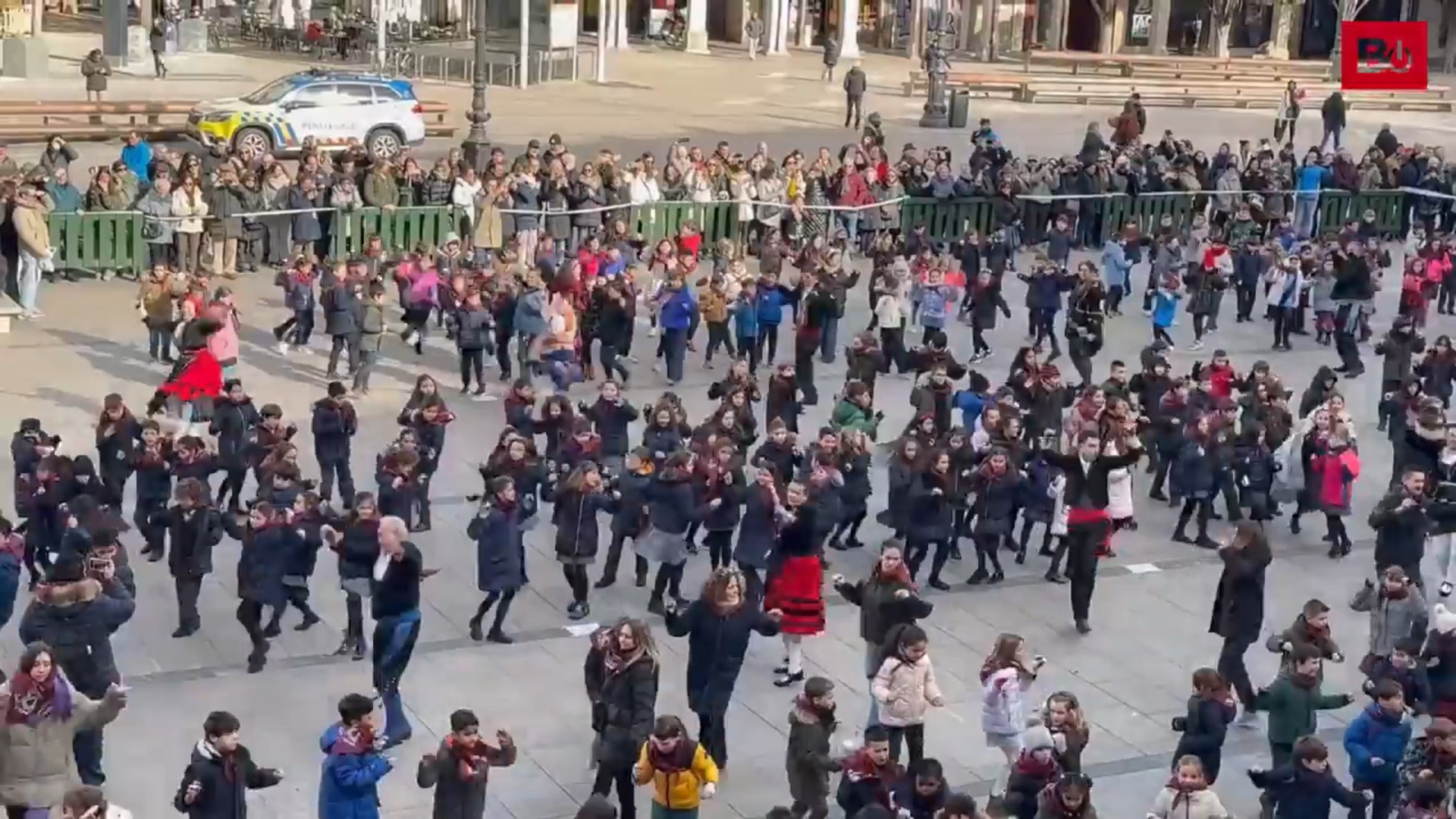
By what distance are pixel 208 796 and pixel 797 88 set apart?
4015cm

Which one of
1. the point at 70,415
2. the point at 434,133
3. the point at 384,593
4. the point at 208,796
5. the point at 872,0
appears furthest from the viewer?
the point at 872,0

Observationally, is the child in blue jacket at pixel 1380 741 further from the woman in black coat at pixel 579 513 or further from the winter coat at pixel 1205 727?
the woman in black coat at pixel 579 513

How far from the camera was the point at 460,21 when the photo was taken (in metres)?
54.8

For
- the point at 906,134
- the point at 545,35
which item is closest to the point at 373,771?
the point at 906,134

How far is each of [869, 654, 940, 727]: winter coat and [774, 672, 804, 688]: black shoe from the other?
2.23m

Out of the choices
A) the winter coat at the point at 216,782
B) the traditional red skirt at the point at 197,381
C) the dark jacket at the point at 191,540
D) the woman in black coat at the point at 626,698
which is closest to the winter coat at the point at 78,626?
the winter coat at the point at 216,782

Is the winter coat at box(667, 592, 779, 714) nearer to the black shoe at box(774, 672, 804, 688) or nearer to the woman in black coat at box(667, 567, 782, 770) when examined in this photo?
the woman in black coat at box(667, 567, 782, 770)

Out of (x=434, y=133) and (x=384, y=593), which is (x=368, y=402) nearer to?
(x=384, y=593)

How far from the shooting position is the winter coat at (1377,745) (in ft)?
35.3

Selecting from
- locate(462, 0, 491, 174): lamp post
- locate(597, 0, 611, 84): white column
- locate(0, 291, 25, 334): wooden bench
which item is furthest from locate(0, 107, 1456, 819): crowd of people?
locate(597, 0, 611, 84): white column

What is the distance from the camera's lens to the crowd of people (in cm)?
1032

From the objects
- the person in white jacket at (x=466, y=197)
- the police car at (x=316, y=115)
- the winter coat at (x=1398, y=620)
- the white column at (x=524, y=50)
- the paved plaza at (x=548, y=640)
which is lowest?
the paved plaza at (x=548, y=640)

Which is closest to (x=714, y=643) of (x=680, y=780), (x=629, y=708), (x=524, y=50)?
(x=629, y=708)

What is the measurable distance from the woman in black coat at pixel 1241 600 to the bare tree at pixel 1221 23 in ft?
157
